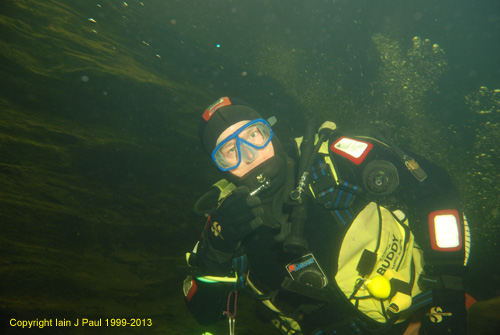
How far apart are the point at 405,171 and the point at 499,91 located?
24.5 ft

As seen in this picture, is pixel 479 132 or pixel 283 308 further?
pixel 479 132

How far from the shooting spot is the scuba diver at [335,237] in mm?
1955

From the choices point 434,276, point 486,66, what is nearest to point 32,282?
point 434,276

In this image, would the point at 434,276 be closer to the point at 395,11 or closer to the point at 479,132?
the point at 479,132

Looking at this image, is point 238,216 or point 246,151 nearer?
point 238,216

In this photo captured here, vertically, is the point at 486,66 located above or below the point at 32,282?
above

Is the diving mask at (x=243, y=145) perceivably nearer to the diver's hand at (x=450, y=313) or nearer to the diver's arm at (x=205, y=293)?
the diver's arm at (x=205, y=293)

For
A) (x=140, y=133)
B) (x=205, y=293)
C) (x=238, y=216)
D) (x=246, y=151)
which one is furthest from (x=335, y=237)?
(x=140, y=133)

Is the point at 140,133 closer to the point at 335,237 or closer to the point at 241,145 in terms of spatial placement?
the point at 241,145

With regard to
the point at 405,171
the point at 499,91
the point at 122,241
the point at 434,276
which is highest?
the point at 499,91

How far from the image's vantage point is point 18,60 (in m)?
3.46

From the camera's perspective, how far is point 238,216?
1957 millimetres

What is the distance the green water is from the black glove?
2.94ft

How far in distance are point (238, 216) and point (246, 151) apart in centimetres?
85
